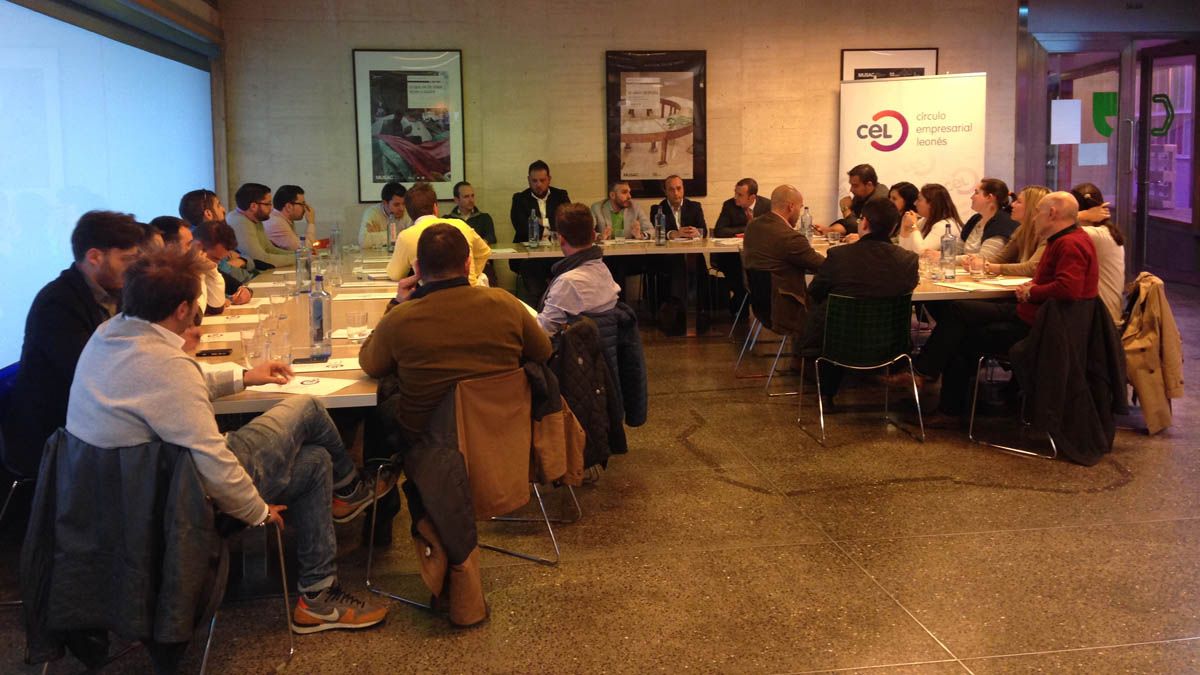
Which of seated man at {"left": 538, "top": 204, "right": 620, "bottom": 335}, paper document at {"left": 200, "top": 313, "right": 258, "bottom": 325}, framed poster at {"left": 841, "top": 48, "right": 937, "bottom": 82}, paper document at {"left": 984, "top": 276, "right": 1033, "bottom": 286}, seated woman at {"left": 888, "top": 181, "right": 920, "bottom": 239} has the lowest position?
paper document at {"left": 200, "top": 313, "right": 258, "bottom": 325}

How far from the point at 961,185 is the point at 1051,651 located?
7893 millimetres

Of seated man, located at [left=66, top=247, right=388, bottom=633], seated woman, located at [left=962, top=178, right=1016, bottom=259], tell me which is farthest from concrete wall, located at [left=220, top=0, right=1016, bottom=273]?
seated man, located at [left=66, top=247, right=388, bottom=633]

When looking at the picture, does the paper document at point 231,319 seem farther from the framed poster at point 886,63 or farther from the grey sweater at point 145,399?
the framed poster at point 886,63

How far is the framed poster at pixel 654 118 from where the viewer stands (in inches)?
421

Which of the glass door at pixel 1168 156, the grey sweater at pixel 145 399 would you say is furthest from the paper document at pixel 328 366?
the glass door at pixel 1168 156

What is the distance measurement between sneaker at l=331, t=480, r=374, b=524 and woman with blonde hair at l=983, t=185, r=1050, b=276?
3.99 metres

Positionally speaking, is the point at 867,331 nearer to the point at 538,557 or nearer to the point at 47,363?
the point at 538,557

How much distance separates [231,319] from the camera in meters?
5.14

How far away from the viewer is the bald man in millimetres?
6488

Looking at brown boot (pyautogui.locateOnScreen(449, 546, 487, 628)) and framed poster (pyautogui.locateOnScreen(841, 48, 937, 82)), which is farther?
framed poster (pyautogui.locateOnScreen(841, 48, 937, 82))

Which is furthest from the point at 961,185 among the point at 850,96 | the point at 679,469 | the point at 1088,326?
the point at 679,469

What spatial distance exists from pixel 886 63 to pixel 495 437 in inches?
344

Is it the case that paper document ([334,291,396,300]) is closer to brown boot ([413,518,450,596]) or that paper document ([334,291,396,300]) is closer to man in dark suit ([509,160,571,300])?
brown boot ([413,518,450,596])

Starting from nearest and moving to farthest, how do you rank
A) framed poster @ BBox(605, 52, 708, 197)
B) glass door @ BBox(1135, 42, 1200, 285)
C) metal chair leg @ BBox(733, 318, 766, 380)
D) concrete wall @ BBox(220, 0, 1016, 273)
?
metal chair leg @ BBox(733, 318, 766, 380)
concrete wall @ BBox(220, 0, 1016, 273)
framed poster @ BBox(605, 52, 708, 197)
glass door @ BBox(1135, 42, 1200, 285)
